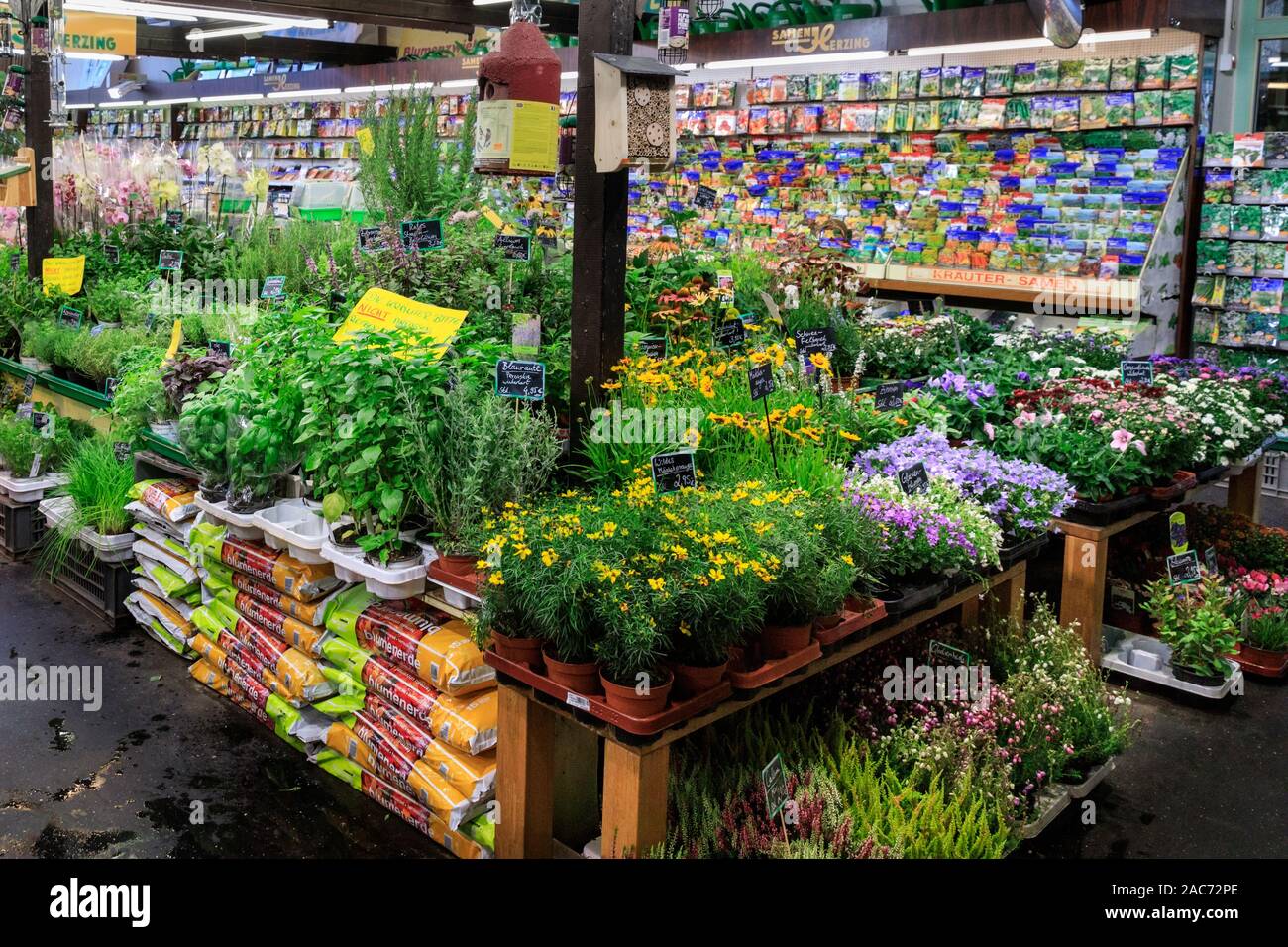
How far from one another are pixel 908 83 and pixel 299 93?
323 inches

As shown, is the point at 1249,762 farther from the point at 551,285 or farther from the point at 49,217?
the point at 49,217

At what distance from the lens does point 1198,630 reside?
13.1 ft

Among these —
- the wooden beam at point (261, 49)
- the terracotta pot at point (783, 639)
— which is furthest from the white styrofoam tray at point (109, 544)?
the wooden beam at point (261, 49)

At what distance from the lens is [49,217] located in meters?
6.36

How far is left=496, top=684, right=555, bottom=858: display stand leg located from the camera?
8.90 ft

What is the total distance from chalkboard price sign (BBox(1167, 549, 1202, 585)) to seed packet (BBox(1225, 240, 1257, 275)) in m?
4.05

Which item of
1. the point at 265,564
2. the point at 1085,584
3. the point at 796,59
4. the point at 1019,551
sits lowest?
the point at 1085,584

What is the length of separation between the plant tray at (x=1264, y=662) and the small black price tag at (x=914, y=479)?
5.89ft

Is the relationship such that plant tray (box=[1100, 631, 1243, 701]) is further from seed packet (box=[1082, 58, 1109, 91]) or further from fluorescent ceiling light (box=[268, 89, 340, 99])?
fluorescent ceiling light (box=[268, 89, 340, 99])

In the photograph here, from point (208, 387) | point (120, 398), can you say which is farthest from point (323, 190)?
point (208, 387)

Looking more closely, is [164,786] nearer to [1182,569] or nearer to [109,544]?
[109,544]

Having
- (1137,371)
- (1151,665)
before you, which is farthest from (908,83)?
(1151,665)

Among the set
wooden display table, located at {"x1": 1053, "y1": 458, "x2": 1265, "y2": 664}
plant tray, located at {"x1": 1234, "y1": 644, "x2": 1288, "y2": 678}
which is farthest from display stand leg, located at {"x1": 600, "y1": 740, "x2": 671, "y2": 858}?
plant tray, located at {"x1": 1234, "y1": 644, "x2": 1288, "y2": 678}

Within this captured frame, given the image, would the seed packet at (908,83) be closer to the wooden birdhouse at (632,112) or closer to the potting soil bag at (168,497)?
the wooden birdhouse at (632,112)
